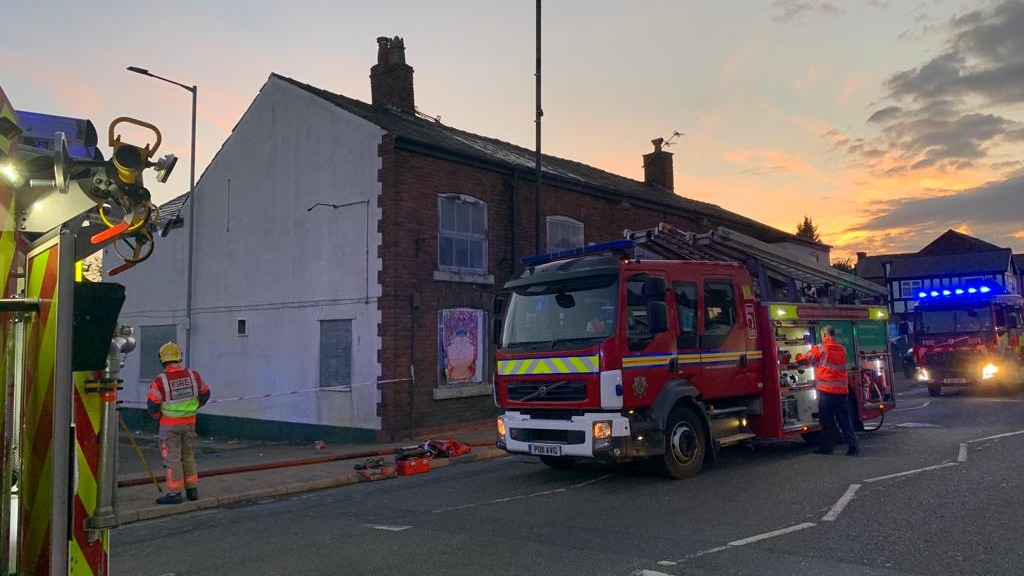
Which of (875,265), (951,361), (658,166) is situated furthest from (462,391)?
(875,265)

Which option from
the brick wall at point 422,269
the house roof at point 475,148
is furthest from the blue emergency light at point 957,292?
the brick wall at point 422,269

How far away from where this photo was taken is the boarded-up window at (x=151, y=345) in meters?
19.9

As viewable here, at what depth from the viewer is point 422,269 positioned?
15.4 meters

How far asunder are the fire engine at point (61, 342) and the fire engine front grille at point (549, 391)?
6.39 meters

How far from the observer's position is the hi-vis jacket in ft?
29.7

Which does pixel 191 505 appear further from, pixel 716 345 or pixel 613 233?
pixel 613 233

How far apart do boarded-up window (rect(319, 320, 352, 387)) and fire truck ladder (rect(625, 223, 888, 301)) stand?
683cm

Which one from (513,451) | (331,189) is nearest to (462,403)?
(331,189)

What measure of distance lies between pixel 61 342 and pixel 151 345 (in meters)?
19.8

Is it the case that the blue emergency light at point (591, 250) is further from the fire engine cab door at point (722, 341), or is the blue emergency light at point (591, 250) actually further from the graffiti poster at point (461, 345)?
the graffiti poster at point (461, 345)

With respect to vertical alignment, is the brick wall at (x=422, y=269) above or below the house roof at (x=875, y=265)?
below

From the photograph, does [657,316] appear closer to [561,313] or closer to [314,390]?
[561,313]

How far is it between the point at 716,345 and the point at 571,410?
2284 mm

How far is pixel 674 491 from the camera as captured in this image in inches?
337
